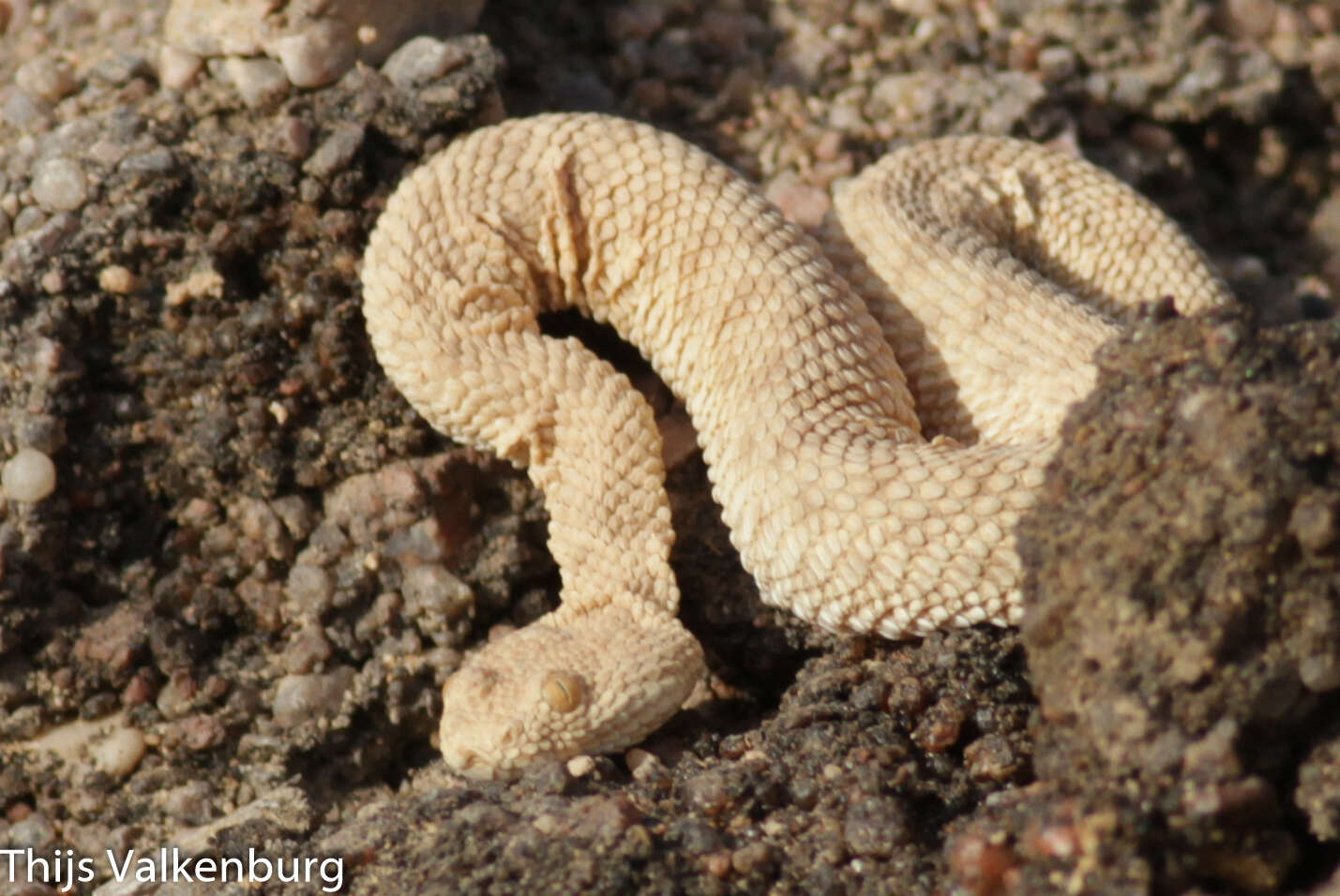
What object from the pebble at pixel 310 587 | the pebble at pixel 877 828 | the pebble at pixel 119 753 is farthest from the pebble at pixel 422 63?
the pebble at pixel 877 828

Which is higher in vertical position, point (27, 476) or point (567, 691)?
point (567, 691)

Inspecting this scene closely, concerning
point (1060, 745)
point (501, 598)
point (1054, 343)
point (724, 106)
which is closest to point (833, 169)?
point (724, 106)

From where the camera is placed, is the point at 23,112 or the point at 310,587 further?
the point at 23,112

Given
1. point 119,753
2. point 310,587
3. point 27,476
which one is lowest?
point 119,753

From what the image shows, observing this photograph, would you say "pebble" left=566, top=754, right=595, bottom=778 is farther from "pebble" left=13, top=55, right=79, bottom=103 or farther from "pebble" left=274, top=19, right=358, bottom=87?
"pebble" left=13, top=55, right=79, bottom=103

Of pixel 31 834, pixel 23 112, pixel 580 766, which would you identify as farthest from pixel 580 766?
pixel 23 112

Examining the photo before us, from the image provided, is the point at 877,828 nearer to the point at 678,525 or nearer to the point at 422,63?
the point at 678,525
